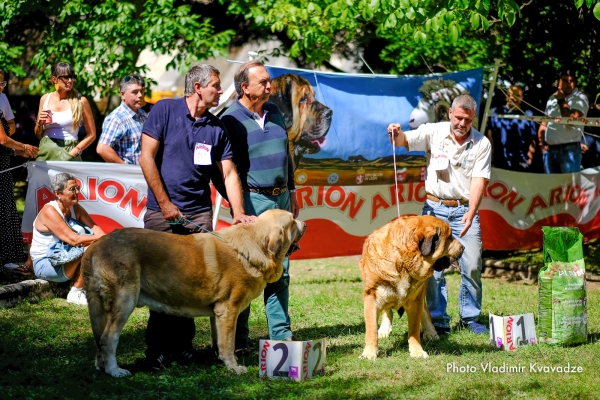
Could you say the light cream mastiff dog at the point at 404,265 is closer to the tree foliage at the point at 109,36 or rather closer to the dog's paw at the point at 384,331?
the dog's paw at the point at 384,331

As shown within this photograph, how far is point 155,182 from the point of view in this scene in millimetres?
5238

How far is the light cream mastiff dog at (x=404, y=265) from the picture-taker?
5.65 m

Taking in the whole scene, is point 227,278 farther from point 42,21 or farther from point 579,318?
point 42,21

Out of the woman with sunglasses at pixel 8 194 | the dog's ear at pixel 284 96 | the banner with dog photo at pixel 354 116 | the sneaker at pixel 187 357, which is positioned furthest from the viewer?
the banner with dog photo at pixel 354 116

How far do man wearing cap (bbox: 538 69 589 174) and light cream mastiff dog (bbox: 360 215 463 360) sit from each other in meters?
5.53

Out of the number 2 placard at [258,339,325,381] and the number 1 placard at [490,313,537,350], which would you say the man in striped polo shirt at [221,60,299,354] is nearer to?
the number 2 placard at [258,339,325,381]

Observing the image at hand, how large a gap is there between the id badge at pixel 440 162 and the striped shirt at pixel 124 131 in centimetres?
324

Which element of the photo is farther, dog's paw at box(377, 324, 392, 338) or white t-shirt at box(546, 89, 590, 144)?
white t-shirt at box(546, 89, 590, 144)

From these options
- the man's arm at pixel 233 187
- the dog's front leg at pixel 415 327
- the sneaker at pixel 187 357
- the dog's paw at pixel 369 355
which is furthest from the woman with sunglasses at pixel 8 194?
the dog's front leg at pixel 415 327

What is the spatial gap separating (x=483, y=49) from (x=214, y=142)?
25.3ft

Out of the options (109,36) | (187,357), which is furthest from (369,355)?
(109,36)

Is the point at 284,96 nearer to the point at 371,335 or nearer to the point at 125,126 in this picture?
the point at 125,126

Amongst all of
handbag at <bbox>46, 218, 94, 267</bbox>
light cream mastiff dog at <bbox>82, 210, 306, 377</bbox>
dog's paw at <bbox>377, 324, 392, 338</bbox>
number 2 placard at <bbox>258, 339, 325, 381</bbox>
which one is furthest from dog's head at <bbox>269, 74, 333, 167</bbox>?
number 2 placard at <bbox>258, 339, 325, 381</bbox>

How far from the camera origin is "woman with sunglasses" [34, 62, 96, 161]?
8273 millimetres
